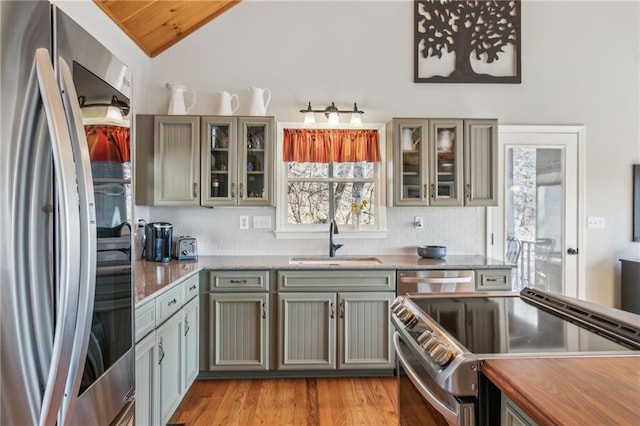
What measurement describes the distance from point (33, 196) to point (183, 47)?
321cm

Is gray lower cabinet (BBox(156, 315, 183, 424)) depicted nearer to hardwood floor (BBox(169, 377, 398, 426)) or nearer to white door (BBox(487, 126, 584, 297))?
hardwood floor (BBox(169, 377, 398, 426))

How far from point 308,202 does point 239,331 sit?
4.36ft

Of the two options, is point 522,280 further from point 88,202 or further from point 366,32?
point 88,202

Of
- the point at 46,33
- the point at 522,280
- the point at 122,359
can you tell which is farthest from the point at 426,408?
the point at 522,280

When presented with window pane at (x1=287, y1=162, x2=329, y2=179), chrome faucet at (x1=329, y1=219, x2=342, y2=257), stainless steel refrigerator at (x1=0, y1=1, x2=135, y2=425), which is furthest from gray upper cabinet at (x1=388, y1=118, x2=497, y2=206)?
stainless steel refrigerator at (x1=0, y1=1, x2=135, y2=425)

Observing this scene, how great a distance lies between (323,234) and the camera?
3586 mm

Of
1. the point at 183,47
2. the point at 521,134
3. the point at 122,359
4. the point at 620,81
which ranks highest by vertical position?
the point at 183,47

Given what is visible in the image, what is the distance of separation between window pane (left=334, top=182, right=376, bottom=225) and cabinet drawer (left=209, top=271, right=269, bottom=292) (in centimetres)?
103

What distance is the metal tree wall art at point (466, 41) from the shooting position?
3607mm

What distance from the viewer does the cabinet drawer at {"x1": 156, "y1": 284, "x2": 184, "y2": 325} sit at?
2041 millimetres

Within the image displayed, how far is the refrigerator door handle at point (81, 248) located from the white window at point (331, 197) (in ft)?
8.73

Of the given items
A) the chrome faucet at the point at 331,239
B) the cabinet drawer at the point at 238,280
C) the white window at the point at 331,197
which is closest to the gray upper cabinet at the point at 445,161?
the white window at the point at 331,197

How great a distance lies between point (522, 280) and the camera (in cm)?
369

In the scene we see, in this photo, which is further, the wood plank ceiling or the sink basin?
the sink basin
